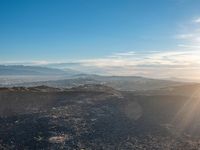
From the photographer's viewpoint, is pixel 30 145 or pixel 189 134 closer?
pixel 30 145

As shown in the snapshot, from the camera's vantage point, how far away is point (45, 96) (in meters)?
50.9

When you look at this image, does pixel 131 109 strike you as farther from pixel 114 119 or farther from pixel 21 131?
pixel 21 131

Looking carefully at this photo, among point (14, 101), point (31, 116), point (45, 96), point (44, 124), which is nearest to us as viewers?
point (44, 124)

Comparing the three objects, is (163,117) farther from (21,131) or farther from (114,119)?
(21,131)

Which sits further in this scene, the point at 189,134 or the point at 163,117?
the point at 163,117

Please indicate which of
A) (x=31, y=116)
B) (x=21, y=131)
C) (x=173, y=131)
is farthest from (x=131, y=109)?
(x=21, y=131)

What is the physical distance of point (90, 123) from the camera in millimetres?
36375

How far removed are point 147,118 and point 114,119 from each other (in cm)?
444

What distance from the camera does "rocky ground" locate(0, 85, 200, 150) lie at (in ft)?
98.5

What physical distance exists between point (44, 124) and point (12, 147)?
6623 millimetres

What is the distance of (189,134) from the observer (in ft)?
119

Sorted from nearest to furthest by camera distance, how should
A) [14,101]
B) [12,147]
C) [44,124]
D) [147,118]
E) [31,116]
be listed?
[12,147] → [44,124] → [31,116] → [147,118] → [14,101]

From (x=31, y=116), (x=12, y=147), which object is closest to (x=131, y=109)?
(x=31, y=116)

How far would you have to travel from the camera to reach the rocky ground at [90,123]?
30.0 meters
